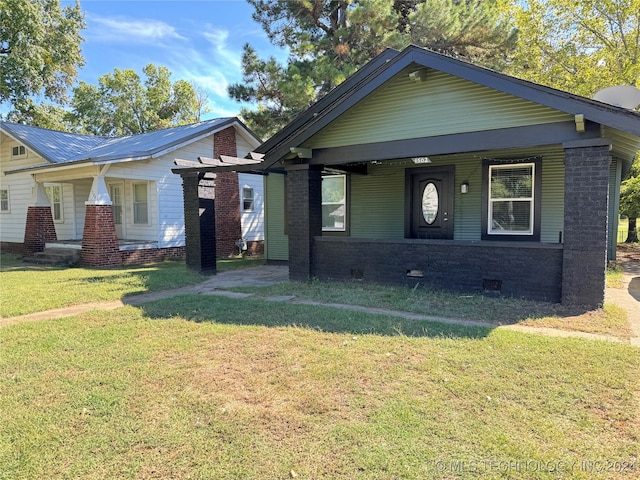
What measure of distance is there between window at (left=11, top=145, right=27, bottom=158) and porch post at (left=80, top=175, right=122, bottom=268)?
6221 millimetres

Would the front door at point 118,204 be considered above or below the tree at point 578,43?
below

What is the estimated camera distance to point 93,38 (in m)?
25.1

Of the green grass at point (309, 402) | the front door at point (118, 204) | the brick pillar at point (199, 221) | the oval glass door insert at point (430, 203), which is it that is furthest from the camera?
the front door at point (118, 204)

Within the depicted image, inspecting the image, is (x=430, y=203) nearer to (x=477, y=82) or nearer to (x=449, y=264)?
Answer: (x=449, y=264)

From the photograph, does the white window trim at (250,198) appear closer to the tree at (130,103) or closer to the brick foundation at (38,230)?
the brick foundation at (38,230)

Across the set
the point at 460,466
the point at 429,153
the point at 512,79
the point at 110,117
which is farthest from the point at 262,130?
the point at 110,117

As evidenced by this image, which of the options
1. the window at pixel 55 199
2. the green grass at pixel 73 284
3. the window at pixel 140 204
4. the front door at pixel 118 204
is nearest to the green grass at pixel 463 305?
the green grass at pixel 73 284

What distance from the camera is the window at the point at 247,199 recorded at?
1644 centimetres

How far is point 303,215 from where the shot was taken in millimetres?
8633

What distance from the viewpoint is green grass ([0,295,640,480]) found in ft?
8.39

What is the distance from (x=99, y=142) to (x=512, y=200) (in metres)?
16.0

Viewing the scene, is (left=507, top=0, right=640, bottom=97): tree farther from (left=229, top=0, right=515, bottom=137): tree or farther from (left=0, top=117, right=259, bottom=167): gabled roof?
(left=0, top=117, right=259, bottom=167): gabled roof

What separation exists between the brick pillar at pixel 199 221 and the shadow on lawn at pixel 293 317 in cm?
309

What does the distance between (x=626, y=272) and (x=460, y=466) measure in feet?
33.2
